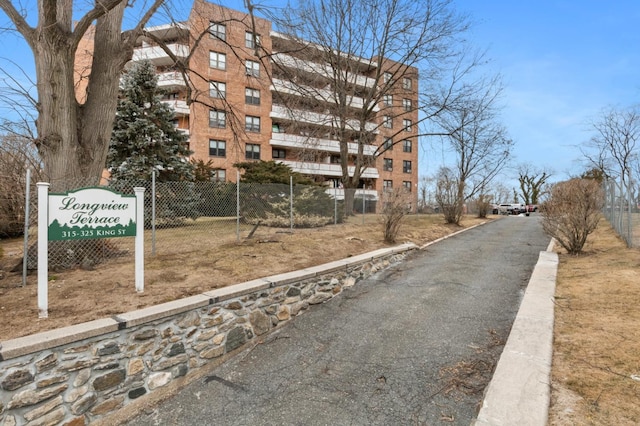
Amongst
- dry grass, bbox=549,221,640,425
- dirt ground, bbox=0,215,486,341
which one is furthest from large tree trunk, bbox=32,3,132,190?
dry grass, bbox=549,221,640,425

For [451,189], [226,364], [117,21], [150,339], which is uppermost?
[117,21]

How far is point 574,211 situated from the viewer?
8578mm

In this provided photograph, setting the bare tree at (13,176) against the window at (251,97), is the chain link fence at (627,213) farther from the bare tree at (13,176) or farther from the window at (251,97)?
the window at (251,97)

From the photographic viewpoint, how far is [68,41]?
6.04 meters

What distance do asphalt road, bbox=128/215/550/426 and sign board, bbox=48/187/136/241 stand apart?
2096 millimetres

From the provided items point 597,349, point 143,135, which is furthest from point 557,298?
point 143,135

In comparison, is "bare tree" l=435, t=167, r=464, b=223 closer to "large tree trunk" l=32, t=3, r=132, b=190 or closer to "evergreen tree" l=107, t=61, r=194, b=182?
"evergreen tree" l=107, t=61, r=194, b=182

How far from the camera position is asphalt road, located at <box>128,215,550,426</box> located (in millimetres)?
3238

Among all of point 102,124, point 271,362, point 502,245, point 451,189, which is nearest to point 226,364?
point 271,362

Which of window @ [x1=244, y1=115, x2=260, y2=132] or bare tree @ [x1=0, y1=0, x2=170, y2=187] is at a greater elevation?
window @ [x1=244, y1=115, x2=260, y2=132]

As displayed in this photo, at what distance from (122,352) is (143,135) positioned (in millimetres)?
13648

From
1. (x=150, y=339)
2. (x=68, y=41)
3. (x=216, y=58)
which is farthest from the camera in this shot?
(x=216, y=58)

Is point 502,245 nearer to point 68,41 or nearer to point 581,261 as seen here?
point 581,261

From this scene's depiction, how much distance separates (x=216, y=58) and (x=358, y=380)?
101ft
